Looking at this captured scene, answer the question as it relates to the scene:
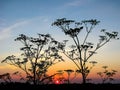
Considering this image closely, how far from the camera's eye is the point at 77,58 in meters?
42.2

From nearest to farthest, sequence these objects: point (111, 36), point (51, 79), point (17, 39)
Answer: point (111, 36) < point (17, 39) < point (51, 79)

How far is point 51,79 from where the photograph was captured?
6456 cm

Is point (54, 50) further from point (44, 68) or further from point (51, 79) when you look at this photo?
point (51, 79)
